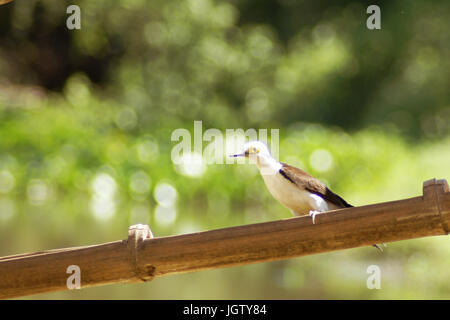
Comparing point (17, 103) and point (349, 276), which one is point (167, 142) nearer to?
point (17, 103)

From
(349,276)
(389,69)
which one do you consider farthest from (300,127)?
(349,276)

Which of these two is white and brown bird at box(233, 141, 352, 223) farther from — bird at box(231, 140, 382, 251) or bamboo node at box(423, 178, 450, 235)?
bamboo node at box(423, 178, 450, 235)

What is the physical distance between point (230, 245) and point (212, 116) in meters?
3.56

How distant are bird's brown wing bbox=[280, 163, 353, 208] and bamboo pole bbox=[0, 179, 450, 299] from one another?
16.0 inches

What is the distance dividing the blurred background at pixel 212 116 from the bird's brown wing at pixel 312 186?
1370mm

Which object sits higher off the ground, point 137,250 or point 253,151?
point 253,151

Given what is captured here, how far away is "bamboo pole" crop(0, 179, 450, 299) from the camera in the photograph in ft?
3.21

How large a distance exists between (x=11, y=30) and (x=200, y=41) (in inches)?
59.4

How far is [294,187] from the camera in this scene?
56.4 inches

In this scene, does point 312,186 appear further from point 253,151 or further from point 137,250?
point 137,250

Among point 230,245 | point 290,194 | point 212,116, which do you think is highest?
point 212,116

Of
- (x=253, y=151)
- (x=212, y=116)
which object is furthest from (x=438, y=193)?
(x=212, y=116)

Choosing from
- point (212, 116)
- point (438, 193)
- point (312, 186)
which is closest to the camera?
point (438, 193)

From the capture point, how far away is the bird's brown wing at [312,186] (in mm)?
1421
